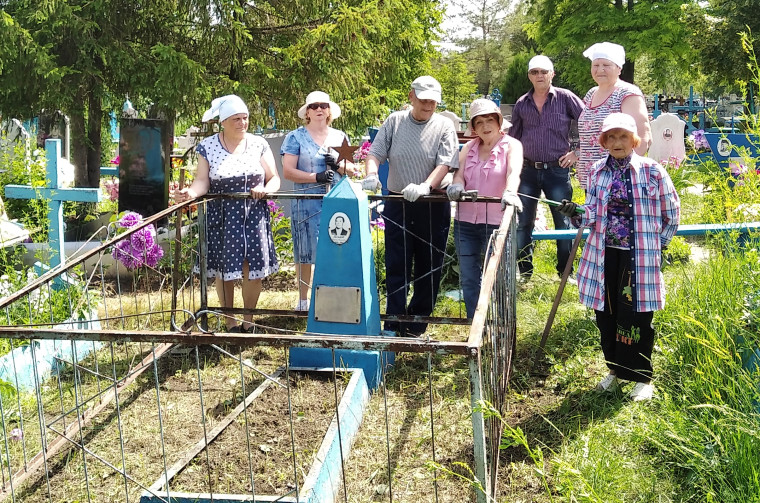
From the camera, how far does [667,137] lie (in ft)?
38.2

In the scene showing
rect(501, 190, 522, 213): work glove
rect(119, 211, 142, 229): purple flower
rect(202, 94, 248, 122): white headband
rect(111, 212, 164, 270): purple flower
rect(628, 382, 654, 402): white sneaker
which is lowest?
rect(628, 382, 654, 402): white sneaker

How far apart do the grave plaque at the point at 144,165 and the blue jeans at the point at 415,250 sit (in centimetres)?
274

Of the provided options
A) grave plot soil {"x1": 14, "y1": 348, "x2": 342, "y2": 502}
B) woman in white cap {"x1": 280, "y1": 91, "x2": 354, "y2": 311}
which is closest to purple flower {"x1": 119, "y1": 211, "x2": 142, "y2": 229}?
woman in white cap {"x1": 280, "y1": 91, "x2": 354, "y2": 311}

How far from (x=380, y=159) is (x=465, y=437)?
1.87 m

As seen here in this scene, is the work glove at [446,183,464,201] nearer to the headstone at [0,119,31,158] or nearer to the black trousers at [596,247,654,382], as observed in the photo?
the black trousers at [596,247,654,382]

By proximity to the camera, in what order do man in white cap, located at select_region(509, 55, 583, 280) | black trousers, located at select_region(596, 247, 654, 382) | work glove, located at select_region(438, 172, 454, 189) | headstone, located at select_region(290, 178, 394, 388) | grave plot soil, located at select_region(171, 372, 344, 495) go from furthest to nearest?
1. man in white cap, located at select_region(509, 55, 583, 280)
2. work glove, located at select_region(438, 172, 454, 189)
3. headstone, located at select_region(290, 178, 394, 388)
4. black trousers, located at select_region(596, 247, 654, 382)
5. grave plot soil, located at select_region(171, 372, 344, 495)

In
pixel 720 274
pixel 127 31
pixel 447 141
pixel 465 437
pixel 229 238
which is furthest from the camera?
pixel 127 31

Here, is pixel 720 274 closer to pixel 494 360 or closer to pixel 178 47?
pixel 494 360

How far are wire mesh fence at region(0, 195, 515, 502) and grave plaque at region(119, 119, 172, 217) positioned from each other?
1731mm

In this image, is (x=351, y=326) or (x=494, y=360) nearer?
(x=494, y=360)

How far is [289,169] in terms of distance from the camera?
195 inches

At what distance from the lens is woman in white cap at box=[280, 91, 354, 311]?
4938mm

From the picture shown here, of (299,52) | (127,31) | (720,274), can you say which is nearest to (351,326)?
(720,274)

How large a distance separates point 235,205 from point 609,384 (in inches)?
98.9
